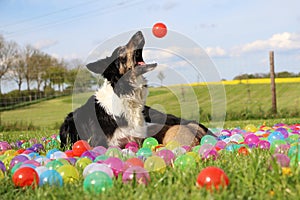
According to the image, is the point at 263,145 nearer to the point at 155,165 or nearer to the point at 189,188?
the point at 155,165

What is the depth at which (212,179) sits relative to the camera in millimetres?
2514

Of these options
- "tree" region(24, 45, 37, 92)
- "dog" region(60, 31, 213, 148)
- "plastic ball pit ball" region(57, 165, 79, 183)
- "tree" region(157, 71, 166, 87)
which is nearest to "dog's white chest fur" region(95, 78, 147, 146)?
"dog" region(60, 31, 213, 148)

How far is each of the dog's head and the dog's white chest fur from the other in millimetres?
147

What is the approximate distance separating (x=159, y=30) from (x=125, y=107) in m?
1.28

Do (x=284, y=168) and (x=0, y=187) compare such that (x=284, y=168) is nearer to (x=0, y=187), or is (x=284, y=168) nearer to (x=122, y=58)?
(x=0, y=187)

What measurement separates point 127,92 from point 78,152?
1177 millimetres

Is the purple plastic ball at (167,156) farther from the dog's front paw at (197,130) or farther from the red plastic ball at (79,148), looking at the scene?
the dog's front paw at (197,130)

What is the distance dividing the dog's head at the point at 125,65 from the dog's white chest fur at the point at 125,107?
0.15m

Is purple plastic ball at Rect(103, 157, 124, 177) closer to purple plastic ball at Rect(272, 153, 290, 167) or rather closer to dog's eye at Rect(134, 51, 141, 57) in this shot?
purple plastic ball at Rect(272, 153, 290, 167)

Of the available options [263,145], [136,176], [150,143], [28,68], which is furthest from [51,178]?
[28,68]

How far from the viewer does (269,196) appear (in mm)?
2355

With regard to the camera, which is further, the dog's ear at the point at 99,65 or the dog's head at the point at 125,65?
the dog's ear at the point at 99,65

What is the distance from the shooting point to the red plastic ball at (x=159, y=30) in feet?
16.2

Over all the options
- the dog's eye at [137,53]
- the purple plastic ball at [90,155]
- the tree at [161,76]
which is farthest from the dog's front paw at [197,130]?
the purple plastic ball at [90,155]
